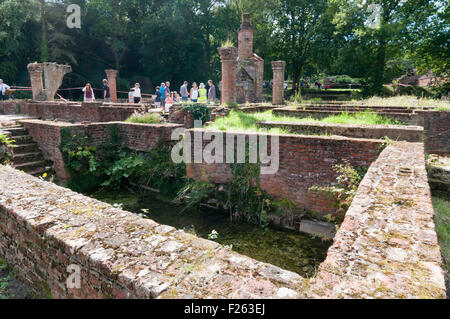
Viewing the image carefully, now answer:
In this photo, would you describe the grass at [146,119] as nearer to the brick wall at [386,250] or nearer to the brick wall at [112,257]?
Answer: the brick wall at [112,257]

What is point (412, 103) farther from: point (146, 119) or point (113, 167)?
point (113, 167)

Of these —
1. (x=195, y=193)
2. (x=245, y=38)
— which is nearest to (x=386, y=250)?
(x=195, y=193)

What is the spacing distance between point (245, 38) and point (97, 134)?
42.9ft

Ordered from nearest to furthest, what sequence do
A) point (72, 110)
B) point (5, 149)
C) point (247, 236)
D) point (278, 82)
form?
point (247, 236) → point (5, 149) → point (72, 110) → point (278, 82)

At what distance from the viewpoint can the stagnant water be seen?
5059 millimetres

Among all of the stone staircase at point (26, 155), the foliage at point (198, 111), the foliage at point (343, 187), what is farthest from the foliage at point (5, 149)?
the foliage at point (343, 187)

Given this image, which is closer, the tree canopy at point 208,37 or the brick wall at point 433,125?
the brick wall at point 433,125

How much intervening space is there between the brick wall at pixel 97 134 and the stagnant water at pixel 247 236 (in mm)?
1589

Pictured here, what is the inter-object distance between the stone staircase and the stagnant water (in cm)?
205

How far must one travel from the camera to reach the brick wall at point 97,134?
8195mm

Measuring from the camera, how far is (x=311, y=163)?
18.9 ft

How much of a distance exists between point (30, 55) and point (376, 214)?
35.1m

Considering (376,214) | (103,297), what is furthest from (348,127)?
(103,297)
